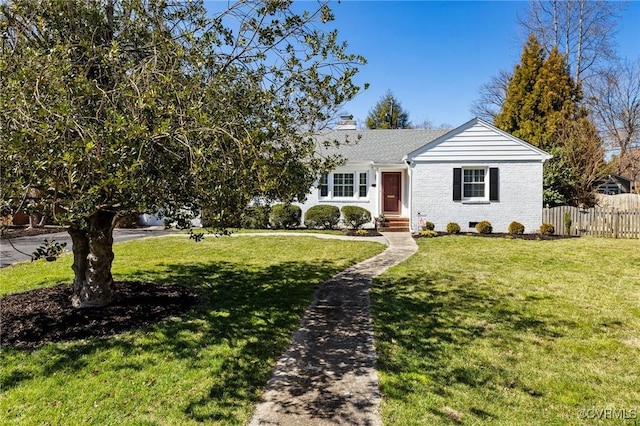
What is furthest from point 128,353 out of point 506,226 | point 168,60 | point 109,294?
point 506,226

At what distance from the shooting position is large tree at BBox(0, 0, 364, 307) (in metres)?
3.22

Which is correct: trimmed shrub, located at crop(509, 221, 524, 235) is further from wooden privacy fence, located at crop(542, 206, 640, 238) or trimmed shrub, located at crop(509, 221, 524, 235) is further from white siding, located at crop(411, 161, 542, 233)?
wooden privacy fence, located at crop(542, 206, 640, 238)

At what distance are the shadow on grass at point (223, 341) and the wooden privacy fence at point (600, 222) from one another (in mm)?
12608

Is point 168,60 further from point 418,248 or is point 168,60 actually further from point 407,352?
point 418,248

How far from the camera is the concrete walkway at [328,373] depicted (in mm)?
3318

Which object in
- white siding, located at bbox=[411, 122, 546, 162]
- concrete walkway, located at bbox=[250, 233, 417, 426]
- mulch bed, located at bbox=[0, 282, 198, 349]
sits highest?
white siding, located at bbox=[411, 122, 546, 162]

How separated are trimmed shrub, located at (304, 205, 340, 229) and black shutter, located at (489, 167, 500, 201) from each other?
6754mm

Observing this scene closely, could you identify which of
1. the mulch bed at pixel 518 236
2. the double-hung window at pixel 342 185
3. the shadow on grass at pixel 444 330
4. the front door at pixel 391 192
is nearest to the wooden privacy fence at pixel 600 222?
the mulch bed at pixel 518 236

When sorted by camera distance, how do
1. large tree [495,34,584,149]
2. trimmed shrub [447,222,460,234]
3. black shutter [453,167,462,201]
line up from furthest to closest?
large tree [495,34,584,149], black shutter [453,167,462,201], trimmed shrub [447,222,460,234]

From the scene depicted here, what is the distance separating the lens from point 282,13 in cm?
484

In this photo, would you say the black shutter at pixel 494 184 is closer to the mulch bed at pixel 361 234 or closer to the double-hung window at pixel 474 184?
the double-hung window at pixel 474 184

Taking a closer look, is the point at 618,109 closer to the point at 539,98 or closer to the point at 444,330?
the point at 539,98

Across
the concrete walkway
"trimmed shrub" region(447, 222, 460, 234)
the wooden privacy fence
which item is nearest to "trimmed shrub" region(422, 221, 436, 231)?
"trimmed shrub" region(447, 222, 460, 234)

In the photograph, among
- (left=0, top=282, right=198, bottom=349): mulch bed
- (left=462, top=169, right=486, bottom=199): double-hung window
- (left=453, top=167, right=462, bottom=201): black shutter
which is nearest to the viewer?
(left=0, top=282, right=198, bottom=349): mulch bed
